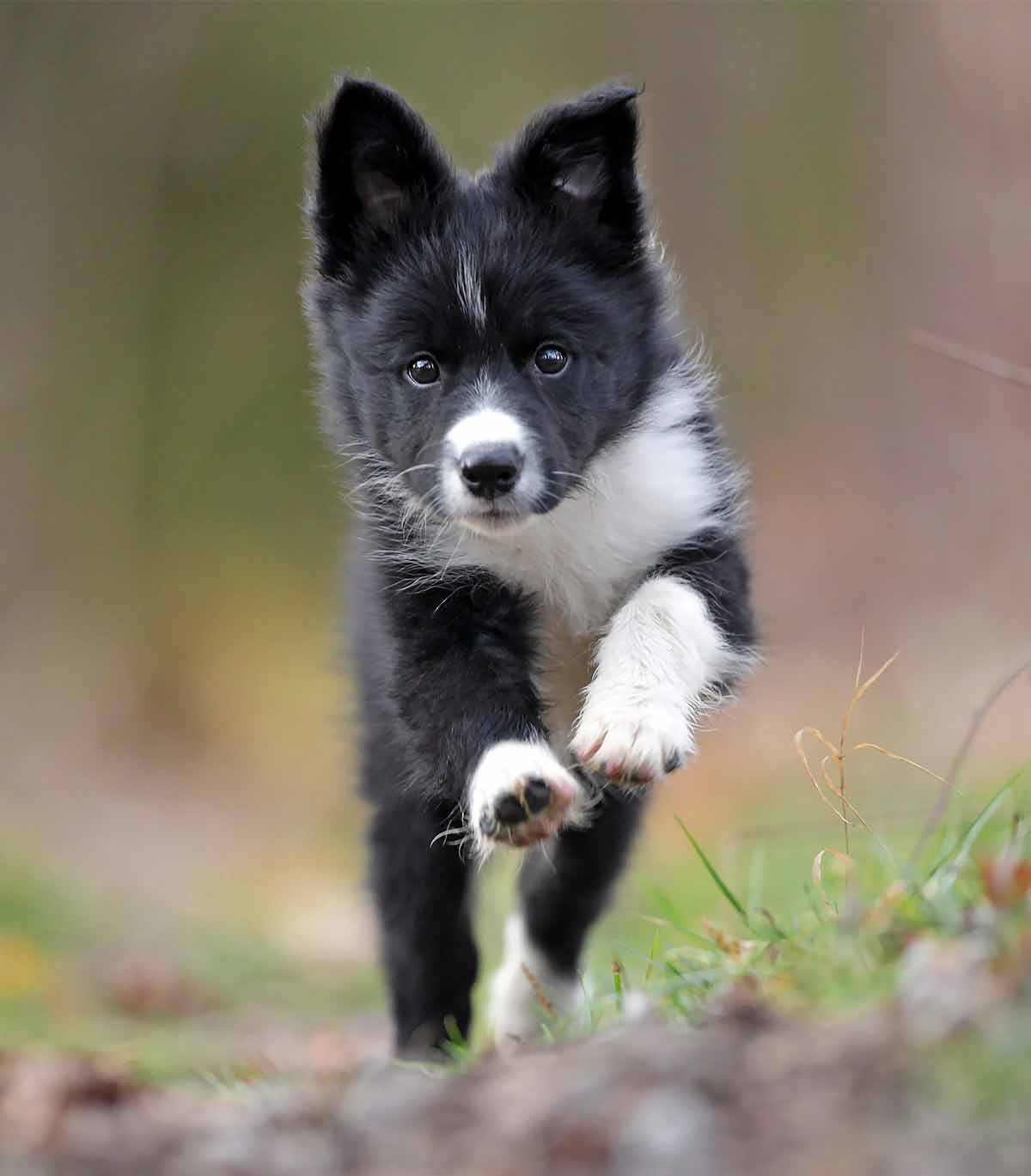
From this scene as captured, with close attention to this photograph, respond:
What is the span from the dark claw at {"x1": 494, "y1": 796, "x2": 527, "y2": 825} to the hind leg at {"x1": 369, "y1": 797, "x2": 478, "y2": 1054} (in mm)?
1215

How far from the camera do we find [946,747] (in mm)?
8633

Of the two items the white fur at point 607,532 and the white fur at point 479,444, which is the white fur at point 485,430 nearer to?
the white fur at point 479,444

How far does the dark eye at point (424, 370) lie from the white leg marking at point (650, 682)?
0.75m

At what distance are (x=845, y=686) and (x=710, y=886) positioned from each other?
420 centimetres

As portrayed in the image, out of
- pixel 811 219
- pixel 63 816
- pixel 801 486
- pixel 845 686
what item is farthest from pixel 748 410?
pixel 63 816

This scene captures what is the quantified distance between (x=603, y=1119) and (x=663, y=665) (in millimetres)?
1638

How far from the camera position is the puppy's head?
3.78 metres

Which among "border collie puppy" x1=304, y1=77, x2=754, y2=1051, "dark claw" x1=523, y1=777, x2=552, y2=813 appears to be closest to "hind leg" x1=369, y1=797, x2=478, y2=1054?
"border collie puppy" x1=304, y1=77, x2=754, y2=1051

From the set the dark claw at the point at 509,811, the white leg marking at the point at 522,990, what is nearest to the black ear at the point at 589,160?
→ the dark claw at the point at 509,811

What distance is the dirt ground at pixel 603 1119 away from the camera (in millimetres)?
2025

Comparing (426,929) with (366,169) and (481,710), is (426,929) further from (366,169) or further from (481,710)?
(366,169)

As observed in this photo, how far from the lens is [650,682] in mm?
3666

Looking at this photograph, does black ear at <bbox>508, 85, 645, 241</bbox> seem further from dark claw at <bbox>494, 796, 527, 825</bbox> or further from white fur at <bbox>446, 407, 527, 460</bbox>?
dark claw at <bbox>494, 796, 527, 825</bbox>

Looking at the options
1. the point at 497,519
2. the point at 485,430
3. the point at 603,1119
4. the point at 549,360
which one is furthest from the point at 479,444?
the point at 603,1119
